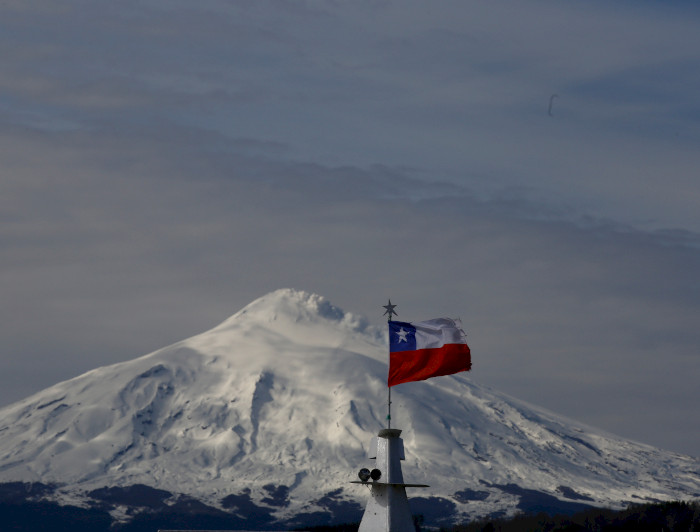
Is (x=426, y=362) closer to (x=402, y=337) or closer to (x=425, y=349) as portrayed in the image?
(x=425, y=349)

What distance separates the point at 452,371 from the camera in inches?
2505

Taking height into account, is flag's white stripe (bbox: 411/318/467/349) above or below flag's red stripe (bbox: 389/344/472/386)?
above

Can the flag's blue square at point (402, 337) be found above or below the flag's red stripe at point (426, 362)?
above

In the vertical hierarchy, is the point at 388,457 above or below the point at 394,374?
below

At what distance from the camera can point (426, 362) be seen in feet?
208

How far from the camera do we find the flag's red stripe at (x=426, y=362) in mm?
63281

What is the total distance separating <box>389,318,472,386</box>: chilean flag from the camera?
208 ft

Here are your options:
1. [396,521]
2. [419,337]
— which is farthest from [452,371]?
[396,521]

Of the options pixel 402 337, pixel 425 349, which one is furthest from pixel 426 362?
pixel 402 337

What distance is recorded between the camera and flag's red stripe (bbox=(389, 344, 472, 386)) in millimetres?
63281

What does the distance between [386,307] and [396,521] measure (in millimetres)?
10296

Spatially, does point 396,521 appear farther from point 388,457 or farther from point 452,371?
point 452,371

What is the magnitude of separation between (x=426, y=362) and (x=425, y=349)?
662 millimetres

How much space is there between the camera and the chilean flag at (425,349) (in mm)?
63281
